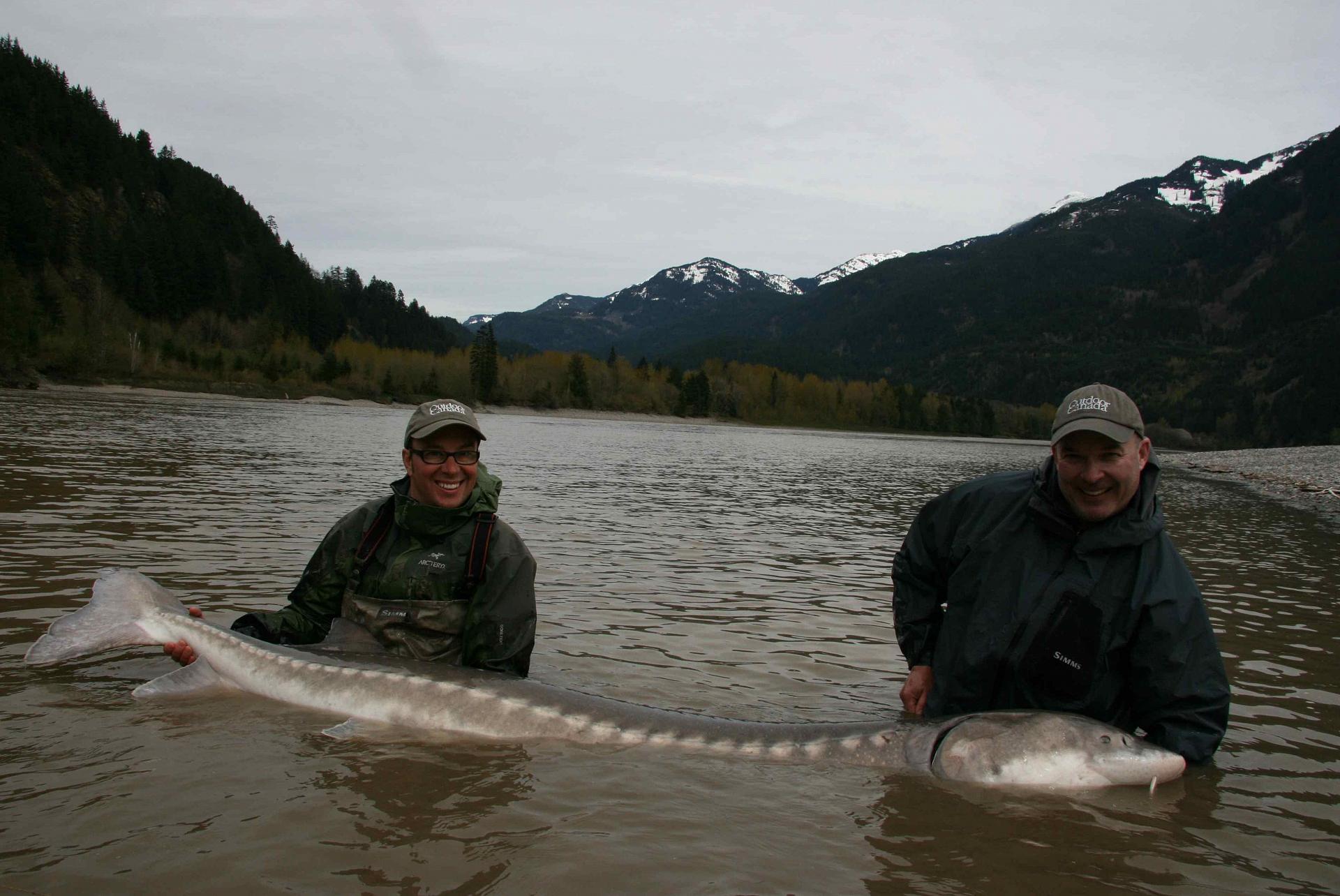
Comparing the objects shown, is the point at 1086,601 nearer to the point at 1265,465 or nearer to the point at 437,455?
the point at 437,455

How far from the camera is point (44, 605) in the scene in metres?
7.50

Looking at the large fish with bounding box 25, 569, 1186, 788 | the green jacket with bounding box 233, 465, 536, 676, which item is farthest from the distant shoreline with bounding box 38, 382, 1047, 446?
the green jacket with bounding box 233, 465, 536, 676

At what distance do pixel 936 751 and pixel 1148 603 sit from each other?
1350 millimetres

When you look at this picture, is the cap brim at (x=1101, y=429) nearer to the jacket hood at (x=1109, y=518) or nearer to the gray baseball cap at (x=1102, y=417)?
the gray baseball cap at (x=1102, y=417)

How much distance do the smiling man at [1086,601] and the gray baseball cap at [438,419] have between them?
298 cm

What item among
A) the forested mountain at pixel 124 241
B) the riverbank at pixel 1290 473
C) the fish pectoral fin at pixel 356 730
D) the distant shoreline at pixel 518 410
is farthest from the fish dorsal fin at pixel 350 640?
the forested mountain at pixel 124 241

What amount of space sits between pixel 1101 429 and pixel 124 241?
147736 millimetres

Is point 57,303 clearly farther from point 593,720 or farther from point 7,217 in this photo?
point 593,720

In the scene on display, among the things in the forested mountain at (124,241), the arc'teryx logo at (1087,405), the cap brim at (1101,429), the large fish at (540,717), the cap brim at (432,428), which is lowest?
the large fish at (540,717)

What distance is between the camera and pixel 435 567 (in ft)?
18.4

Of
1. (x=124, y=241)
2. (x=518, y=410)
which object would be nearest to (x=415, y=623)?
(x=518, y=410)

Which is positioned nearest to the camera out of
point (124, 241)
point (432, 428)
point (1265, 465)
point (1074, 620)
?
point (1074, 620)

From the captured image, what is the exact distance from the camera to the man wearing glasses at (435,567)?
547cm

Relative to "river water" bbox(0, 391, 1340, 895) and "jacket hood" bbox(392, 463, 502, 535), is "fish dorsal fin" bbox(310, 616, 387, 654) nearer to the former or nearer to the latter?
"river water" bbox(0, 391, 1340, 895)
